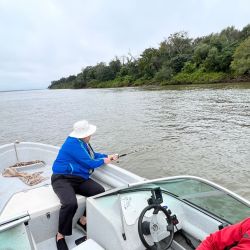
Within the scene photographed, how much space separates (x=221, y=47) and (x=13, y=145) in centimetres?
4727

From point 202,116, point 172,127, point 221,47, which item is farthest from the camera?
point 221,47

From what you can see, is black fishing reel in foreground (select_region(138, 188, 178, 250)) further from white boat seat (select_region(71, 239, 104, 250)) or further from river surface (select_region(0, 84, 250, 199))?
river surface (select_region(0, 84, 250, 199))

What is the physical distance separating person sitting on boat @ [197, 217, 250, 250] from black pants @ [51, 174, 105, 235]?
1.73m

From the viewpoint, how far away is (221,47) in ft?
154

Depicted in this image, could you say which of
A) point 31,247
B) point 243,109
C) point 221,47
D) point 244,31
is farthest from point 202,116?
point 244,31

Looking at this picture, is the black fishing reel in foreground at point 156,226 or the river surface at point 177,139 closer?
the black fishing reel in foreground at point 156,226

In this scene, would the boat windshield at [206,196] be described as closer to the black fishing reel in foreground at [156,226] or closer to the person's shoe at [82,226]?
the black fishing reel in foreground at [156,226]

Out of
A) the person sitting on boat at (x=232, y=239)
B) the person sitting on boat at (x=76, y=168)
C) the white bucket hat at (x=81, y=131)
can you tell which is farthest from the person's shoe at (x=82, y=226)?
the person sitting on boat at (x=232, y=239)

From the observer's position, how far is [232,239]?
1.89 m

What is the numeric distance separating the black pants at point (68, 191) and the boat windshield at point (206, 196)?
2.57 feet

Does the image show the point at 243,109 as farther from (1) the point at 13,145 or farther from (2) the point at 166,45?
(2) the point at 166,45

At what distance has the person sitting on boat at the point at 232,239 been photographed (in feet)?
5.76

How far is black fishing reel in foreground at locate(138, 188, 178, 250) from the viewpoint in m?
2.51

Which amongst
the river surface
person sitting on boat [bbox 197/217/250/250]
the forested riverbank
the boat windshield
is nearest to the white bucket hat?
the boat windshield
